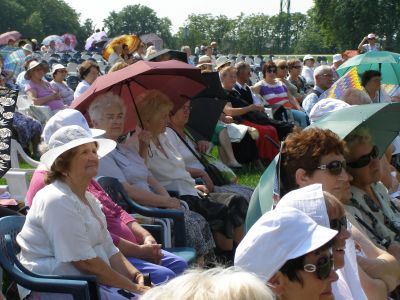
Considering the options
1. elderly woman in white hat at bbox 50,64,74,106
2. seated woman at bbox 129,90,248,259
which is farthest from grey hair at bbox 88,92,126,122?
elderly woman in white hat at bbox 50,64,74,106

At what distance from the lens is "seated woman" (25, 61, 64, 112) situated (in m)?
11.0

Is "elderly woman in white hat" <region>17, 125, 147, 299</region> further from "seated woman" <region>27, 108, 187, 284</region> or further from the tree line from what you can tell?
the tree line

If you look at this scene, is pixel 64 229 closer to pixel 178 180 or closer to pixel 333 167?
pixel 333 167

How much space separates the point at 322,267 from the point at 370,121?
2.06m

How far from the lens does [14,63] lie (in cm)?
1248

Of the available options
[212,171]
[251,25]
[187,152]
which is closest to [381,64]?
[212,171]

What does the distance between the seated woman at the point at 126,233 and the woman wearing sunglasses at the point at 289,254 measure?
1.91 metres

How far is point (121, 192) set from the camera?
5023mm

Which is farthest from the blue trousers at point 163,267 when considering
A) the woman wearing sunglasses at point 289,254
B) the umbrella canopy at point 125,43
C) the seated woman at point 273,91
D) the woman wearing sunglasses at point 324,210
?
the umbrella canopy at point 125,43

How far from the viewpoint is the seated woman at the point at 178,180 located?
18.7 ft

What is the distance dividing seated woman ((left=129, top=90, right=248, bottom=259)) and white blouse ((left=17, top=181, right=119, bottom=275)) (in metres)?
1.90

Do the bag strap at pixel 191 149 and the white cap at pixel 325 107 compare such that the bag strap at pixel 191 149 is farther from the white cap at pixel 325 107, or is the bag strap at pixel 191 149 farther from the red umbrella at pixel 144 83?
the white cap at pixel 325 107

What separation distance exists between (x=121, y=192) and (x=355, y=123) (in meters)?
1.68

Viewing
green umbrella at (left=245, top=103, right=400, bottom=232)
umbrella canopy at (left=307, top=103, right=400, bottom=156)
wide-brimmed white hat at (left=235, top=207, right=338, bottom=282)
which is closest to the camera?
wide-brimmed white hat at (left=235, top=207, right=338, bottom=282)
